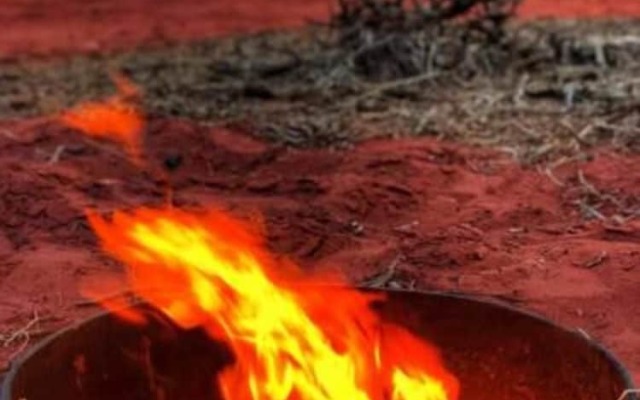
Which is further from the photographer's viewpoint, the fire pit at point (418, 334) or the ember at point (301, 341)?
the ember at point (301, 341)

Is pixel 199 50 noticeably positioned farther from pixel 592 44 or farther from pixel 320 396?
pixel 320 396

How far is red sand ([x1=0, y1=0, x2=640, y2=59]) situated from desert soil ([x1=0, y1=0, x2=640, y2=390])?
3.75 m

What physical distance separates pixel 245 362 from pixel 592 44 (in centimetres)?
618

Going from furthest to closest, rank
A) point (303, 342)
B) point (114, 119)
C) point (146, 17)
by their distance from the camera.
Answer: point (146, 17), point (114, 119), point (303, 342)

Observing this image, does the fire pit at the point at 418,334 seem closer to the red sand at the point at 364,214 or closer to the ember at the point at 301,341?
the ember at the point at 301,341

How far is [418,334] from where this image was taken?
3846mm

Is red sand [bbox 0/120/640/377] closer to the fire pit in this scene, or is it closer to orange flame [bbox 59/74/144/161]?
orange flame [bbox 59/74/144/161]

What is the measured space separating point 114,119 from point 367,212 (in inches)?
91.4

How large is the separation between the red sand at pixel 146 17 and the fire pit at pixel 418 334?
297 inches

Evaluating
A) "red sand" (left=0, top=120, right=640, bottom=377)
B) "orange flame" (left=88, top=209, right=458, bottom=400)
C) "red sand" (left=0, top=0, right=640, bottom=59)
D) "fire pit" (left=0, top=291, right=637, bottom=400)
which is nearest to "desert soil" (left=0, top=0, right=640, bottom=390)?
"red sand" (left=0, top=120, right=640, bottom=377)

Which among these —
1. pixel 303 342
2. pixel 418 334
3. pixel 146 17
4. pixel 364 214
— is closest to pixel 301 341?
pixel 303 342

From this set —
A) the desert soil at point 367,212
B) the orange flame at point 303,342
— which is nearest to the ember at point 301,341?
the orange flame at point 303,342

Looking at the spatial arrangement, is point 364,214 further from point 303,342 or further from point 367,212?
point 303,342

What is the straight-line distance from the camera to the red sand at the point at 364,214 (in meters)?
5.15
